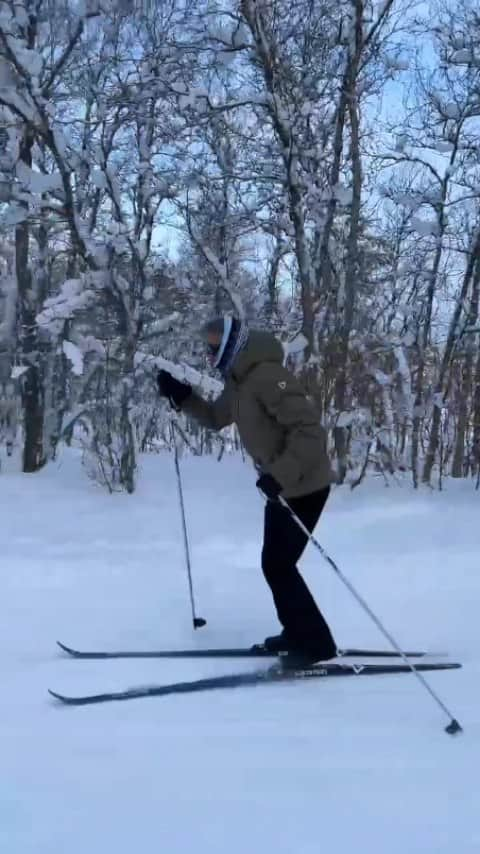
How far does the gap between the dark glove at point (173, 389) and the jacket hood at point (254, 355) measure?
0.69m

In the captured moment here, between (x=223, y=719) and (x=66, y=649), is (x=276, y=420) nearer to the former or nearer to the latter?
(x=223, y=719)

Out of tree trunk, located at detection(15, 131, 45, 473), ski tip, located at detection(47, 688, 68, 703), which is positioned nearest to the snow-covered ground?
ski tip, located at detection(47, 688, 68, 703)

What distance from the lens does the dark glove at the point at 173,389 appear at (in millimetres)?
4441

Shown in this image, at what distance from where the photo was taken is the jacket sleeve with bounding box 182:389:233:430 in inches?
170

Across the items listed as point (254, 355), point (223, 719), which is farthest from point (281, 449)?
point (223, 719)

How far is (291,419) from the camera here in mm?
3658

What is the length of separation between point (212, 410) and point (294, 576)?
103 centimetres

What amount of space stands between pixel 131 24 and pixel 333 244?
3.44 metres

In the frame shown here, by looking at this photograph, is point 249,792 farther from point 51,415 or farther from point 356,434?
point 51,415

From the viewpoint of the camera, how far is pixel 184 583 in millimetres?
5621

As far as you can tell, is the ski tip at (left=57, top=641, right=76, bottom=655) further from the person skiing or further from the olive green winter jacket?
the olive green winter jacket

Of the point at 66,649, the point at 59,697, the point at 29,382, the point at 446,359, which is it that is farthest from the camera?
the point at 29,382

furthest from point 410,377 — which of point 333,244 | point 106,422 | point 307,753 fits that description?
point 307,753

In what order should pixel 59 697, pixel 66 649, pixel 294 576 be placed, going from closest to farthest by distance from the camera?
1. pixel 59 697
2. pixel 294 576
3. pixel 66 649
